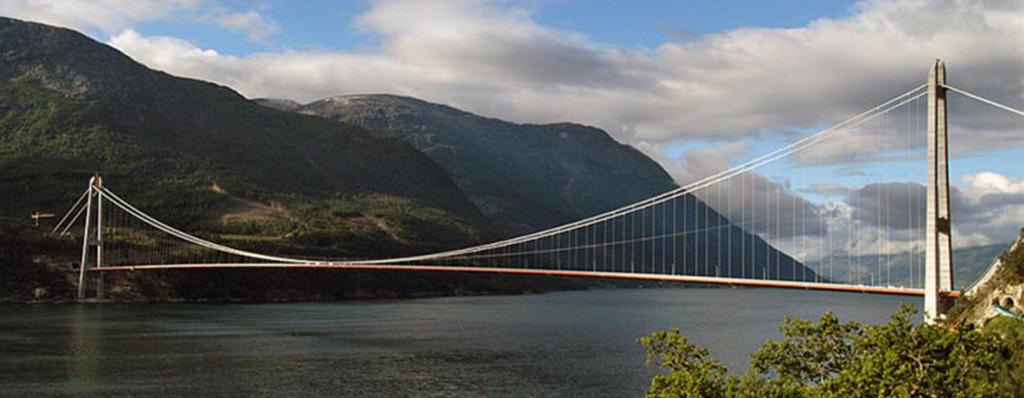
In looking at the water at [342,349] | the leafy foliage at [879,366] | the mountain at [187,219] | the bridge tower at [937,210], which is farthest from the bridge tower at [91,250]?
the leafy foliage at [879,366]

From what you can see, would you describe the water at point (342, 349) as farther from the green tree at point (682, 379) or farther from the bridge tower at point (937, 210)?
the green tree at point (682, 379)

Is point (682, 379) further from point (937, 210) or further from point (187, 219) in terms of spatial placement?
point (187, 219)

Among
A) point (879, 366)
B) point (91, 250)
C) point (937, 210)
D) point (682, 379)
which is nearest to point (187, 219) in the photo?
point (91, 250)

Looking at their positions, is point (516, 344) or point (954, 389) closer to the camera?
point (954, 389)

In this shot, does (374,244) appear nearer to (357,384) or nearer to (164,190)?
(164,190)

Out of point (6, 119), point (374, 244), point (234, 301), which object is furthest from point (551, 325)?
point (6, 119)

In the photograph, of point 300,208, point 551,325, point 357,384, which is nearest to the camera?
point 357,384
